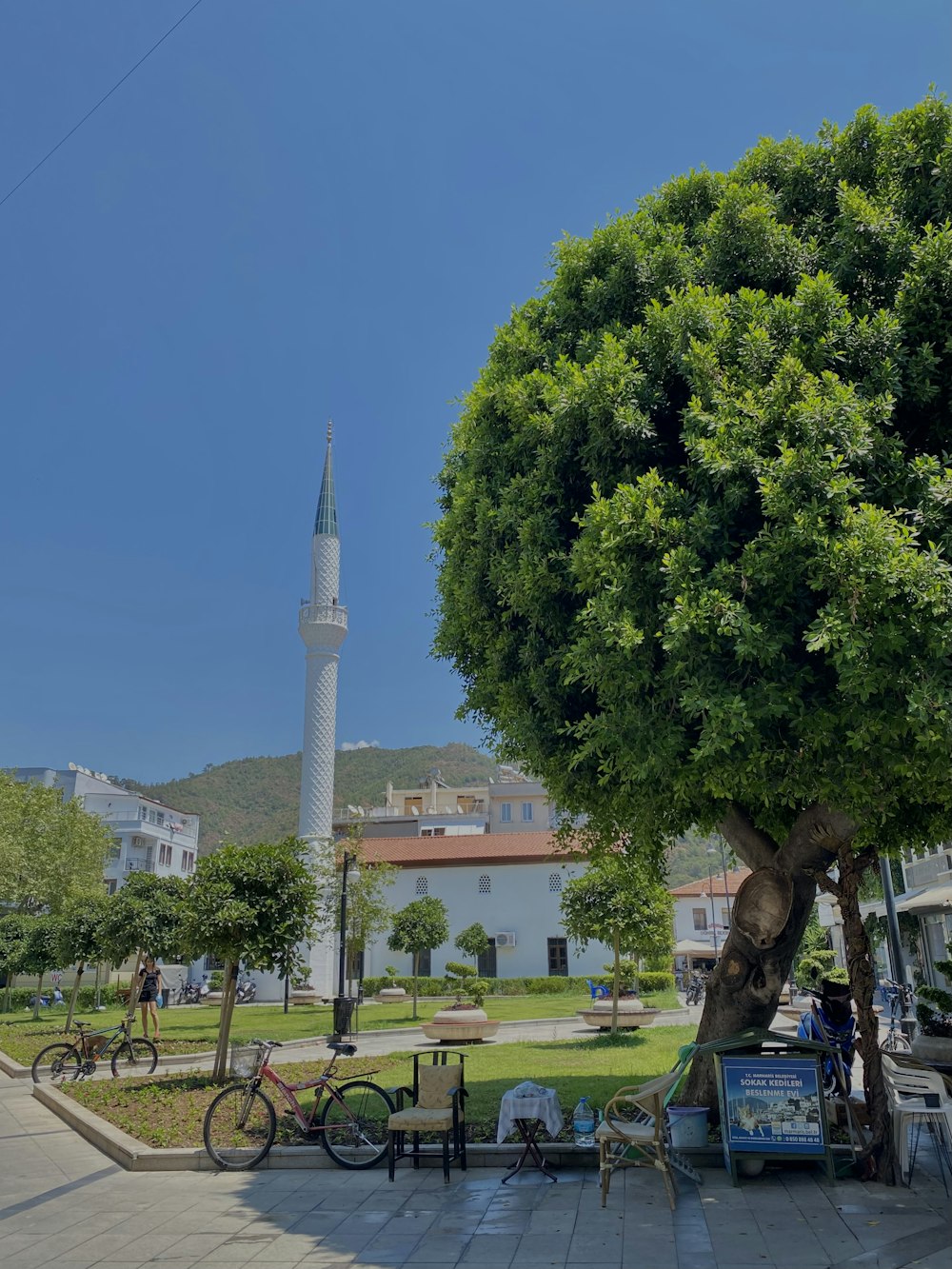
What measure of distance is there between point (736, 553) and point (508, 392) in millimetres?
2794

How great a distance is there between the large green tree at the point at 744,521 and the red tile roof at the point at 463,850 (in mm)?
38955

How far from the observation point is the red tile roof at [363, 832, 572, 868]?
47750mm

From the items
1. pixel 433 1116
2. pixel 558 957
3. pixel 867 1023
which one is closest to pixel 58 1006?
pixel 558 957

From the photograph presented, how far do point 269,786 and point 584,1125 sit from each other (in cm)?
13257

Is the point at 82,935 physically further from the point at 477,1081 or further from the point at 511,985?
the point at 511,985

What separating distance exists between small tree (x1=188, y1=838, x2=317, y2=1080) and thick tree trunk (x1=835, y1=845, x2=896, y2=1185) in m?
7.69

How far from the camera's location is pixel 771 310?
6906 millimetres

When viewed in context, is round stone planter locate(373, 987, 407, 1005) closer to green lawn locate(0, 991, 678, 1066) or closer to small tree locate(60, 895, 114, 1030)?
green lawn locate(0, 991, 678, 1066)

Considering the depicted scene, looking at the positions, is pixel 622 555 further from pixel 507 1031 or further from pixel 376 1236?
pixel 507 1031

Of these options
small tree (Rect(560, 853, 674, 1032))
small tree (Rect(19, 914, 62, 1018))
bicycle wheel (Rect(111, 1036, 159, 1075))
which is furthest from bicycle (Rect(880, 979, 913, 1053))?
small tree (Rect(19, 914, 62, 1018))

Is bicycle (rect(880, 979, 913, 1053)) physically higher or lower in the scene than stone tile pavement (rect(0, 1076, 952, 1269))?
higher

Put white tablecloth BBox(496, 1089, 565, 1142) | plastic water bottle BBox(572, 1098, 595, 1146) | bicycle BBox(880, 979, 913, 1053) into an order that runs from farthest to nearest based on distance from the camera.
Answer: bicycle BBox(880, 979, 913, 1053) → plastic water bottle BBox(572, 1098, 595, 1146) → white tablecloth BBox(496, 1089, 565, 1142)

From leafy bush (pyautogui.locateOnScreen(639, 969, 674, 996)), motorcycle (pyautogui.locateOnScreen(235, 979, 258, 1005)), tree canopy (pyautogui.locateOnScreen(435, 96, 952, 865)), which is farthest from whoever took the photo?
motorcycle (pyautogui.locateOnScreen(235, 979, 258, 1005))

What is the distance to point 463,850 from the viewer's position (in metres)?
49.8
